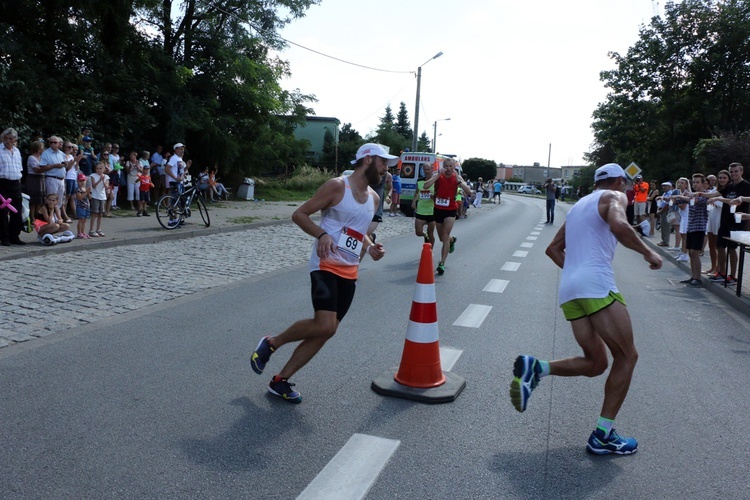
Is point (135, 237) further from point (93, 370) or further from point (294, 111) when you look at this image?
point (294, 111)

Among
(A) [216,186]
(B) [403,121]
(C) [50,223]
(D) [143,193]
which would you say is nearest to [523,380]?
(C) [50,223]

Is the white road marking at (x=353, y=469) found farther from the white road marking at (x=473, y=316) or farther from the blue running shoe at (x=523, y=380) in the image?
the white road marking at (x=473, y=316)

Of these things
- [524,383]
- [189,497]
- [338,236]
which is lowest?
[189,497]

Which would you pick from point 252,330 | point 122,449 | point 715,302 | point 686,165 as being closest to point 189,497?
point 122,449

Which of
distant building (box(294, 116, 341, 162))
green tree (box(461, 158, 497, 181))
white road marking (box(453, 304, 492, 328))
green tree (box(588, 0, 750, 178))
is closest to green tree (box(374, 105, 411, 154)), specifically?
distant building (box(294, 116, 341, 162))

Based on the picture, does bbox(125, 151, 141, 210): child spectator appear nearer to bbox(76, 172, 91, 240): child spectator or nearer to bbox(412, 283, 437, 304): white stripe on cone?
bbox(76, 172, 91, 240): child spectator

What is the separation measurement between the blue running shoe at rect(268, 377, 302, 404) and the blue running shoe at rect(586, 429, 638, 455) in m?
1.84

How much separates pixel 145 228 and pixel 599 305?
1232cm

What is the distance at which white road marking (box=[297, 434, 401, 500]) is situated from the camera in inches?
125

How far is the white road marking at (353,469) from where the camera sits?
317 cm

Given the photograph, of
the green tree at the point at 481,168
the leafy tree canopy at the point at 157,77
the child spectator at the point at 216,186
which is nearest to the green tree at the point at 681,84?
the leafy tree canopy at the point at 157,77

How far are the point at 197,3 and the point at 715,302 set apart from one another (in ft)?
69.9

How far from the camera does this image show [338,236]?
4.43 meters

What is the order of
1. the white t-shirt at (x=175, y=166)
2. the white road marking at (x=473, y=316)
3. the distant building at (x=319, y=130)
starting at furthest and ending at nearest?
1. the distant building at (x=319, y=130)
2. the white t-shirt at (x=175, y=166)
3. the white road marking at (x=473, y=316)
